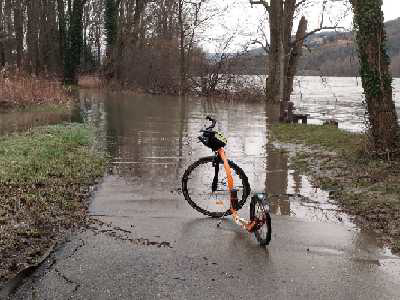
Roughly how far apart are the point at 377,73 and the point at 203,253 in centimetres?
599

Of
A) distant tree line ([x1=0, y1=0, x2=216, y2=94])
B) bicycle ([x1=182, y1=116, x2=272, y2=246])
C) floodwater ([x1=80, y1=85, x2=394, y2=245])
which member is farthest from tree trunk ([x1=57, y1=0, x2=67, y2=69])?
bicycle ([x1=182, y1=116, x2=272, y2=246])

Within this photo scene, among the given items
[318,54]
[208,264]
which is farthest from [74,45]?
[208,264]

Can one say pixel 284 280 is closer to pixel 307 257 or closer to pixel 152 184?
pixel 307 257

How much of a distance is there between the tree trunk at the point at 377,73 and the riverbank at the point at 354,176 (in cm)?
54

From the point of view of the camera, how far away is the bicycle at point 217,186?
675 cm

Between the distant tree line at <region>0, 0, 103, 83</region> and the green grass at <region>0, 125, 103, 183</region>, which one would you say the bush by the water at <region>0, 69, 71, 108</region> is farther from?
the distant tree line at <region>0, 0, 103, 83</region>

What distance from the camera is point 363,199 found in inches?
312

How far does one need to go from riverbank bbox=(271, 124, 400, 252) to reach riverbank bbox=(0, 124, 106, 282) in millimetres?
3861

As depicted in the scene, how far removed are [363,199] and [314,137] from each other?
6.66 meters

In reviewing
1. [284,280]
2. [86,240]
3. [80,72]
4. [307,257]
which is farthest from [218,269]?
[80,72]

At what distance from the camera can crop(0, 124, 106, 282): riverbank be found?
5562 millimetres

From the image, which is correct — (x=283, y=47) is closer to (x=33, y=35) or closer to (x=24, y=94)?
(x=24, y=94)

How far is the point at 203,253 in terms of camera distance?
18.5 feet

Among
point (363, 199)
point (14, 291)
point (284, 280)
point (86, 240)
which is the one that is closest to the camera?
point (14, 291)
